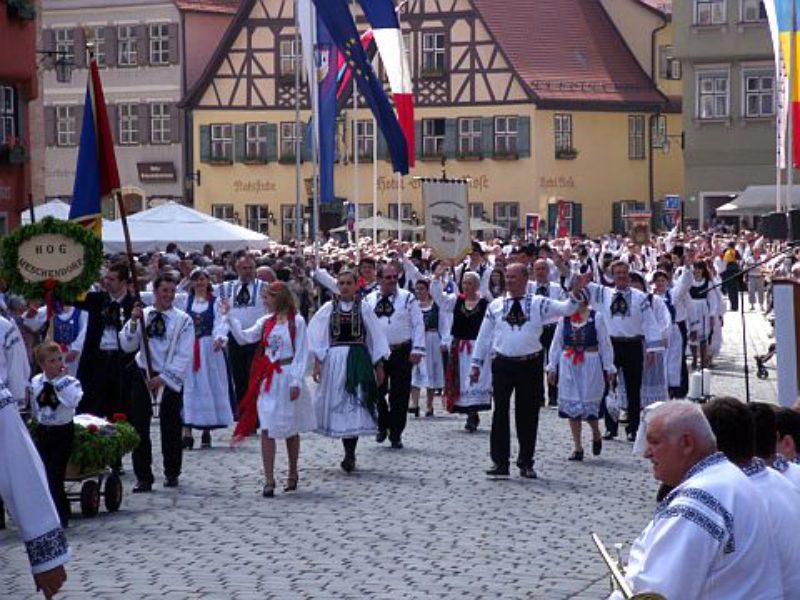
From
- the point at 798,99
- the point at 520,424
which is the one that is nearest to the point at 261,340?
the point at 520,424

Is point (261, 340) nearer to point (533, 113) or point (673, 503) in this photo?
point (673, 503)

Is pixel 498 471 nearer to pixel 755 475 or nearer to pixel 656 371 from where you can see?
pixel 656 371

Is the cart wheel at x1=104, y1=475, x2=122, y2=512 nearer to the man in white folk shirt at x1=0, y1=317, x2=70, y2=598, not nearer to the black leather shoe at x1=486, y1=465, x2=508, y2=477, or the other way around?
the black leather shoe at x1=486, y1=465, x2=508, y2=477

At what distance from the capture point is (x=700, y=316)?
2944 centimetres

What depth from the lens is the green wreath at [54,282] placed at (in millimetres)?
16797

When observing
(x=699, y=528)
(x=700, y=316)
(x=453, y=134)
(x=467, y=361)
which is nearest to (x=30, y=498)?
(x=699, y=528)

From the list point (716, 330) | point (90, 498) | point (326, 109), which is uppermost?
point (326, 109)

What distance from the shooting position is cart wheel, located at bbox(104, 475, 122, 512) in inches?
611

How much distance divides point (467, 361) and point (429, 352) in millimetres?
2250

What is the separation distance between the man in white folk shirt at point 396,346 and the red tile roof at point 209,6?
5775cm

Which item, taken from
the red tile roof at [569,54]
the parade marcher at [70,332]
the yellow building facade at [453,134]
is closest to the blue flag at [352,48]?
the parade marcher at [70,332]

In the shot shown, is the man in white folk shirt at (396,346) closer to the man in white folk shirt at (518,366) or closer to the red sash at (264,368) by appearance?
the man in white folk shirt at (518,366)

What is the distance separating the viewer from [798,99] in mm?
33969

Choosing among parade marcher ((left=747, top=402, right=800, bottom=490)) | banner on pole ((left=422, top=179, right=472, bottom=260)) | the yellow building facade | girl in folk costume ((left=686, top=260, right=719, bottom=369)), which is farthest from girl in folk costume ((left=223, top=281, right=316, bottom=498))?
the yellow building facade
